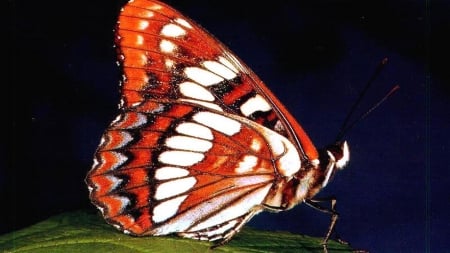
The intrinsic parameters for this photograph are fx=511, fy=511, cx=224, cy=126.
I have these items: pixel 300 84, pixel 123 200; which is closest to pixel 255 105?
pixel 123 200

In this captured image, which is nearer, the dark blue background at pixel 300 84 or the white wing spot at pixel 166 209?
the white wing spot at pixel 166 209

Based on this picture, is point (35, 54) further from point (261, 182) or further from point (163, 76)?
point (261, 182)

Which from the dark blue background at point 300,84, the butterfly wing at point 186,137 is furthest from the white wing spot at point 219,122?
the dark blue background at point 300,84

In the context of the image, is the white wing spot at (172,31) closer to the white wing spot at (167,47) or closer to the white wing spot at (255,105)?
the white wing spot at (167,47)

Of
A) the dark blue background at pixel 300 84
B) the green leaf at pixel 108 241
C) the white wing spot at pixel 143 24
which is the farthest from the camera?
the dark blue background at pixel 300 84

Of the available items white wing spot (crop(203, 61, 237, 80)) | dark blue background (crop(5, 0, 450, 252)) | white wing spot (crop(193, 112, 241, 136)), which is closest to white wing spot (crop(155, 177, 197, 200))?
white wing spot (crop(193, 112, 241, 136))

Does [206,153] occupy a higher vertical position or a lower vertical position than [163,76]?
lower

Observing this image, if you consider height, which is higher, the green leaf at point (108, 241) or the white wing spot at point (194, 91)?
the white wing spot at point (194, 91)

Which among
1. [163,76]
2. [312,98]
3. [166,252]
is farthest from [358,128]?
[166,252]
